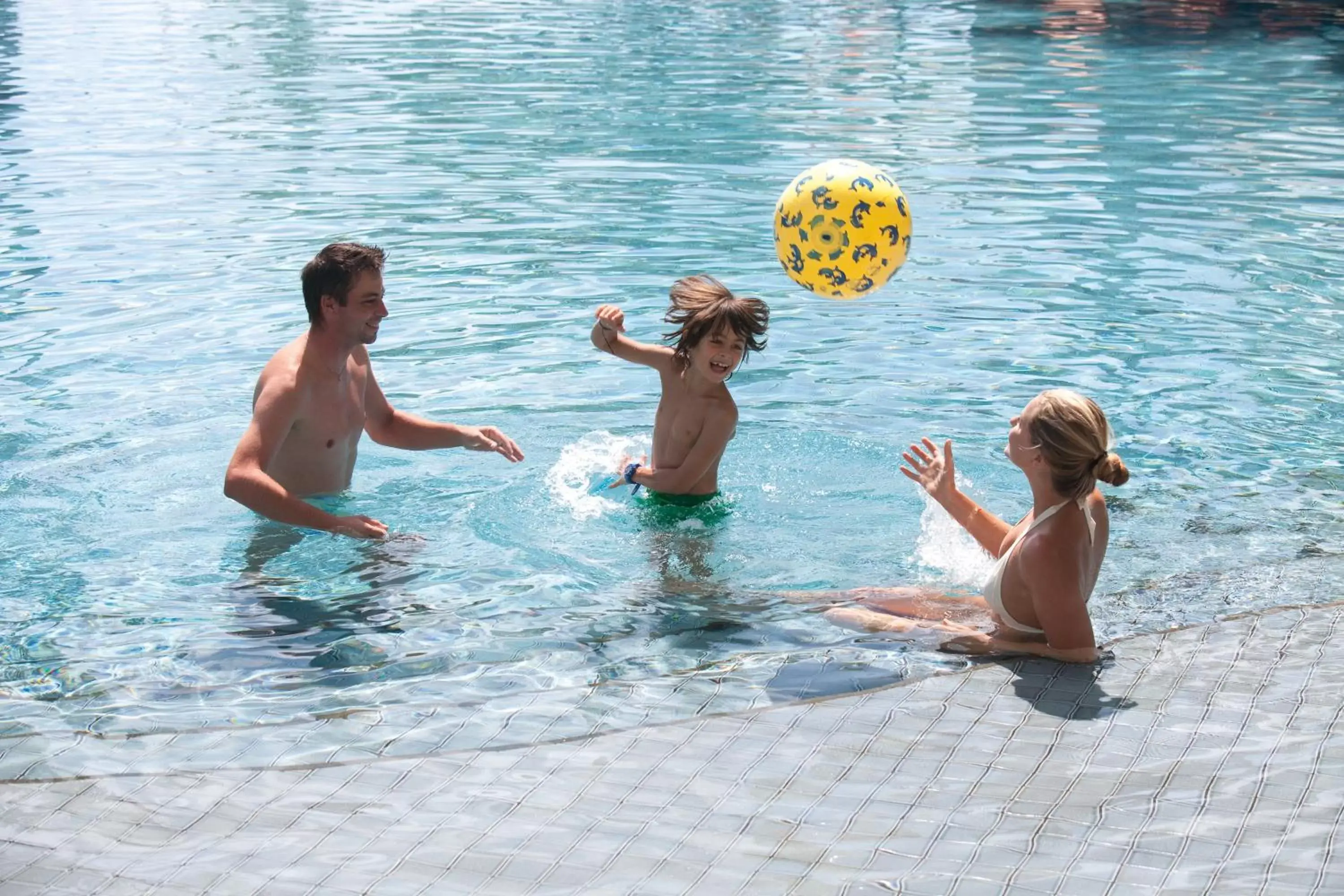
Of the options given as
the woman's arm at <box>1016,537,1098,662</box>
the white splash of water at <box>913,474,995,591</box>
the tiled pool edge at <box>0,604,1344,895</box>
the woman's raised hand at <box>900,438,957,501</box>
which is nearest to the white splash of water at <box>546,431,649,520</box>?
the white splash of water at <box>913,474,995,591</box>

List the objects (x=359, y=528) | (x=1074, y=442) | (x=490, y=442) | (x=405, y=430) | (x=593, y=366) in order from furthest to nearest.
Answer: (x=593, y=366) < (x=405, y=430) < (x=490, y=442) < (x=359, y=528) < (x=1074, y=442)

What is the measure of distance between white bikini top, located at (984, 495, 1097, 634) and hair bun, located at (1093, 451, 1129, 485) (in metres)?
0.16

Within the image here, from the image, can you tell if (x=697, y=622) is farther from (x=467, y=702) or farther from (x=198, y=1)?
(x=198, y=1)

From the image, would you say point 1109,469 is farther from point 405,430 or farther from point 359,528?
point 405,430

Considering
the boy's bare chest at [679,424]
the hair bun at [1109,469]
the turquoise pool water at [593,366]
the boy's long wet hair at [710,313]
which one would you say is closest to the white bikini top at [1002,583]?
the hair bun at [1109,469]

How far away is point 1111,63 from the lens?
66.8 feet

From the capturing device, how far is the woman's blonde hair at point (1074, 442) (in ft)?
14.4

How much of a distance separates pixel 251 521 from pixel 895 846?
12.4ft

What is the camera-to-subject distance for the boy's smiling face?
589 cm

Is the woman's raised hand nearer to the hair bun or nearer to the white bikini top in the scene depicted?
the white bikini top

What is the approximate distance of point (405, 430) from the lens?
21.6ft

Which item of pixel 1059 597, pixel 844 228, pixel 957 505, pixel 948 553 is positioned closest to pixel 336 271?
pixel 844 228

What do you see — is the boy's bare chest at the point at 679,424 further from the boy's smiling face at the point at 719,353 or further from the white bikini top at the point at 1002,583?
the white bikini top at the point at 1002,583

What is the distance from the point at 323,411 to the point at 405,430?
1.99ft
